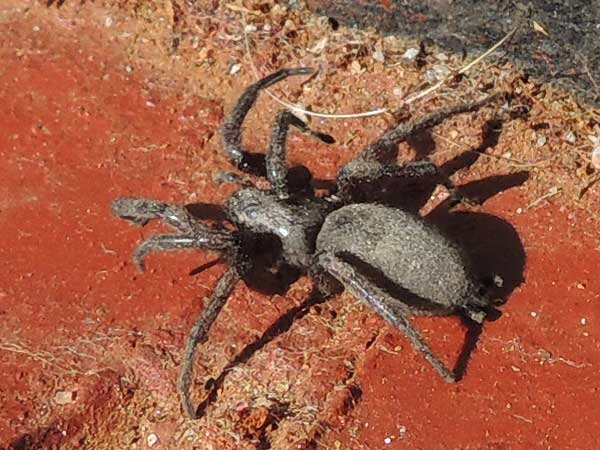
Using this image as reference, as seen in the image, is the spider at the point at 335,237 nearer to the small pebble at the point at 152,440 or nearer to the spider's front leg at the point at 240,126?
the spider's front leg at the point at 240,126

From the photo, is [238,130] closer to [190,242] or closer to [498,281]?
[190,242]

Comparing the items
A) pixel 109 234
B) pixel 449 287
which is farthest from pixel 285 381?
pixel 109 234

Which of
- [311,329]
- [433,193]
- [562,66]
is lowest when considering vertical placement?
[311,329]

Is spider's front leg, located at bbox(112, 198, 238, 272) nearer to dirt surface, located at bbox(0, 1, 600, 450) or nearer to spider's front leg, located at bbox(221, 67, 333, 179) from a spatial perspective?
dirt surface, located at bbox(0, 1, 600, 450)

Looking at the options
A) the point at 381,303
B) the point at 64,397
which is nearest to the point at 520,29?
the point at 381,303

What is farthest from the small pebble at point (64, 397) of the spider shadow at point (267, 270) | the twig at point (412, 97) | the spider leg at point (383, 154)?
the twig at point (412, 97)

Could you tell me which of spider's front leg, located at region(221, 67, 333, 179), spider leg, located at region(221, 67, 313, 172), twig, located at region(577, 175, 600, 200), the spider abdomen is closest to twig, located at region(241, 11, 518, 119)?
spider's front leg, located at region(221, 67, 333, 179)

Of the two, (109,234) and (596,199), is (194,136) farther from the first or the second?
(596,199)

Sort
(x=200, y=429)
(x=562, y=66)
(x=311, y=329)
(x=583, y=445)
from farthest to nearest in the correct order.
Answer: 1. (x=562, y=66)
2. (x=311, y=329)
3. (x=200, y=429)
4. (x=583, y=445)
